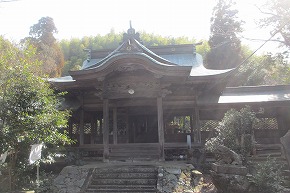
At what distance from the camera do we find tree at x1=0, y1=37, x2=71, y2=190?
19.3 feet

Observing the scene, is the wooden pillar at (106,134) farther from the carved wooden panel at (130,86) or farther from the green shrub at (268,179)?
the green shrub at (268,179)

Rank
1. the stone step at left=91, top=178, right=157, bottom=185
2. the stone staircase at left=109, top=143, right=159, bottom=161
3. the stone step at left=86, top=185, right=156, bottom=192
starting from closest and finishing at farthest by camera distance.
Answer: the stone step at left=86, top=185, right=156, bottom=192
the stone step at left=91, top=178, right=157, bottom=185
the stone staircase at left=109, top=143, right=159, bottom=161

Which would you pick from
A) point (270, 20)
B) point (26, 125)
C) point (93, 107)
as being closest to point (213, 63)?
point (270, 20)

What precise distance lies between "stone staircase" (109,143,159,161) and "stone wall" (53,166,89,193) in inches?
79.5

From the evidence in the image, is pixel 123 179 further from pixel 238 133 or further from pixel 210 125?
pixel 210 125

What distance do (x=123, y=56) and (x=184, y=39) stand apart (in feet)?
137

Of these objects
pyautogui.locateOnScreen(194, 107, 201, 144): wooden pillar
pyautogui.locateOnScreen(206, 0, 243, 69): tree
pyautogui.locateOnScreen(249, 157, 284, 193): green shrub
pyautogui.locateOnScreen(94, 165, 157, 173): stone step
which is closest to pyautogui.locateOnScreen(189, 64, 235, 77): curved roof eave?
pyautogui.locateOnScreen(194, 107, 201, 144): wooden pillar

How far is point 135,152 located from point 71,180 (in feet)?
10.2

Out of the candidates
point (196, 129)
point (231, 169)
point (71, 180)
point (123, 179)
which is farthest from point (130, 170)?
point (196, 129)

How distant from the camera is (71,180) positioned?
8.32 m

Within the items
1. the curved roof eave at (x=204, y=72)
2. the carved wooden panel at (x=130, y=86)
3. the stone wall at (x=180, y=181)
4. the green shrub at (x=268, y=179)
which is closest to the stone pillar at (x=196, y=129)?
the curved roof eave at (x=204, y=72)

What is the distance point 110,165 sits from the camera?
938cm

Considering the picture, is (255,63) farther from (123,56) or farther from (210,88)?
(123,56)

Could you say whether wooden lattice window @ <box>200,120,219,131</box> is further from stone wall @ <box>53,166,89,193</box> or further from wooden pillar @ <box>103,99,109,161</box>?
stone wall @ <box>53,166,89,193</box>
